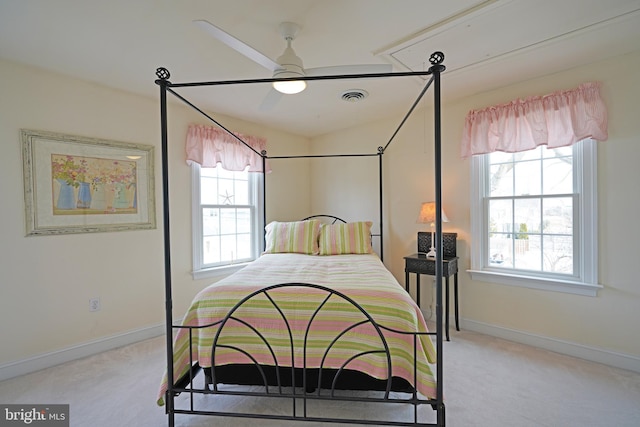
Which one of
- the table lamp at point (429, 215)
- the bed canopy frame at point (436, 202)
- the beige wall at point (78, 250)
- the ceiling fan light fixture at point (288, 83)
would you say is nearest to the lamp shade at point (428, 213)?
the table lamp at point (429, 215)

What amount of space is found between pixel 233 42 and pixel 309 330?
1546mm

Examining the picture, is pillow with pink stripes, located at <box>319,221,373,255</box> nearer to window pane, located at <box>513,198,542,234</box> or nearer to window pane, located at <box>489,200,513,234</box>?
window pane, located at <box>489,200,513,234</box>

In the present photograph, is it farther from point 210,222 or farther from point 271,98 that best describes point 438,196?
point 210,222

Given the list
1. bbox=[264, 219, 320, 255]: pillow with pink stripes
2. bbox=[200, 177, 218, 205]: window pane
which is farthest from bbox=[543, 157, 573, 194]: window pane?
bbox=[200, 177, 218, 205]: window pane

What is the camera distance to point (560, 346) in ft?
7.97

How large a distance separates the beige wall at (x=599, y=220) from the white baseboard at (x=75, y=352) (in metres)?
2.88

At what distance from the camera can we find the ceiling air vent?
274cm

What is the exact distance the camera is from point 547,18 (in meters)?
1.72

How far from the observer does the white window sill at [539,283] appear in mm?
2316

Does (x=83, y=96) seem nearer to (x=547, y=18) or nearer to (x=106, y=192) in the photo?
(x=106, y=192)

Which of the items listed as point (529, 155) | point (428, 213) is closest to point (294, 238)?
point (428, 213)

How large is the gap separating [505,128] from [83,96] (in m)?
3.83

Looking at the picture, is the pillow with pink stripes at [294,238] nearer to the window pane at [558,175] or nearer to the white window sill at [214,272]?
the white window sill at [214,272]

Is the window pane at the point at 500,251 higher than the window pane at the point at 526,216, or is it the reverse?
the window pane at the point at 526,216
